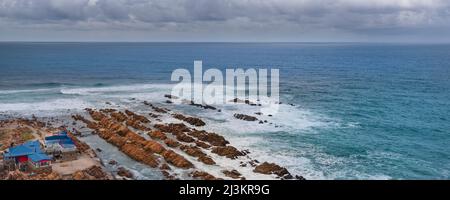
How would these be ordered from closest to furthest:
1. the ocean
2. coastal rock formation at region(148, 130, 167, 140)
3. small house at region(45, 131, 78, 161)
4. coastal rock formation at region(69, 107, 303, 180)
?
coastal rock formation at region(69, 107, 303, 180) → the ocean → small house at region(45, 131, 78, 161) → coastal rock formation at region(148, 130, 167, 140)

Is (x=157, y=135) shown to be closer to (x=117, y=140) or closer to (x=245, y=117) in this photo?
(x=117, y=140)

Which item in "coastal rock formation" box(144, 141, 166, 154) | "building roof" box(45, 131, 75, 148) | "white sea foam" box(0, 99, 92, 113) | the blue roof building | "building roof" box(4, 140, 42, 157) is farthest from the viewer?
"white sea foam" box(0, 99, 92, 113)

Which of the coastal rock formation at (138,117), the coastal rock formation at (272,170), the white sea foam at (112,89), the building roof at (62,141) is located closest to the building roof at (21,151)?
the building roof at (62,141)

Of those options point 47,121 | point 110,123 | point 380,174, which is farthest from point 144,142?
point 380,174

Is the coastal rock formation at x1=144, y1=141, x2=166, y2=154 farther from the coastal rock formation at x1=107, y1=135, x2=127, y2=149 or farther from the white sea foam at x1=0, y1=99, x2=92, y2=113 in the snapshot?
the white sea foam at x1=0, y1=99, x2=92, y2=113

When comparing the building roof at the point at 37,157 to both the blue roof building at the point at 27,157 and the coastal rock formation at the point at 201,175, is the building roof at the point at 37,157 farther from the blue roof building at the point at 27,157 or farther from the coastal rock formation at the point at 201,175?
the coastal rock formation at the point at 201,175

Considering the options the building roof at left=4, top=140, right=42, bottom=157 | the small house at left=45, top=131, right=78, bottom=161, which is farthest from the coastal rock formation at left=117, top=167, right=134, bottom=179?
the building roof at left=4, top=140, right=42, bottom=157
